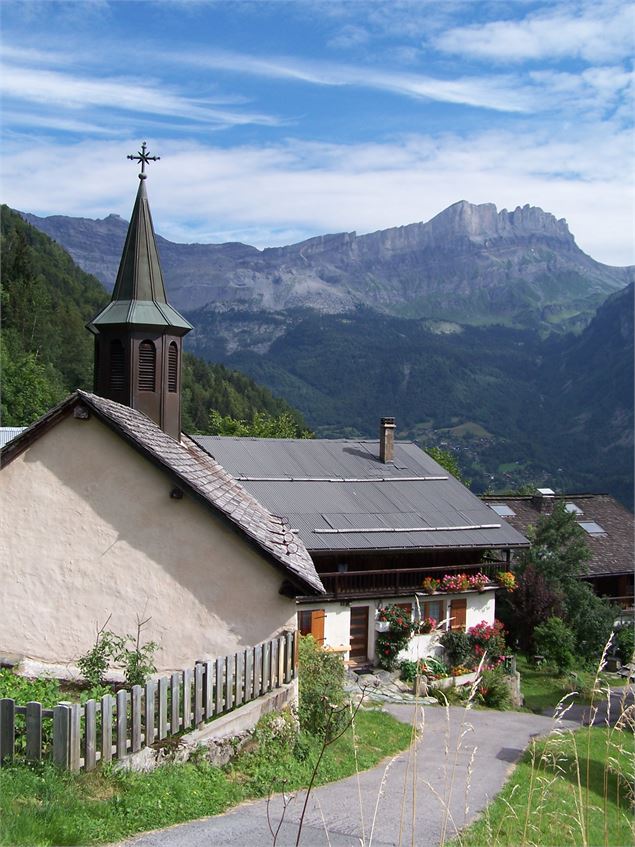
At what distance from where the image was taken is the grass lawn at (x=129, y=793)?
729 cm

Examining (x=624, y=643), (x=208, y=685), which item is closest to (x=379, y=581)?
(x=624, y=643)

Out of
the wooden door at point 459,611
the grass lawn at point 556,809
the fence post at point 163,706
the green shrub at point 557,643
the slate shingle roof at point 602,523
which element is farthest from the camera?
the slate shingle roof at point 602,523

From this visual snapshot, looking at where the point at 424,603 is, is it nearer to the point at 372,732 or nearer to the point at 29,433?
the point at 372,732

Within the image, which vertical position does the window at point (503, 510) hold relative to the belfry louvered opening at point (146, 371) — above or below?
below

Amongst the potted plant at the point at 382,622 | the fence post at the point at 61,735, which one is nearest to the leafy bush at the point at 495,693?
the potted plant at the point at 382,622

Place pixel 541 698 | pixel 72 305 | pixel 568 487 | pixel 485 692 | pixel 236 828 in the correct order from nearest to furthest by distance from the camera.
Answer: pixel 236 828
pixel 485 692
pixel 541 698
pixel 72 305
pixel 568 487

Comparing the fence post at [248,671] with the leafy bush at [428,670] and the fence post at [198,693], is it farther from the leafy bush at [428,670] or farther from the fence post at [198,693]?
the leafy bush at [428,670]

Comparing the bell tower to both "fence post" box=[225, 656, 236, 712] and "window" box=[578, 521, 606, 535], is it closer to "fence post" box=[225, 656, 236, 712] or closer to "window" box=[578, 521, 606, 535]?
"fence post" box=[225, 656, 236, 712]

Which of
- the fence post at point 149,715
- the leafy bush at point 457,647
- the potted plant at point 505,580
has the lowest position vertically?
the leafy bush at point 457,647

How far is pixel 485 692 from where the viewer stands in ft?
81.8

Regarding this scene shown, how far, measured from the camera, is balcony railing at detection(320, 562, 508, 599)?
89.6 ft

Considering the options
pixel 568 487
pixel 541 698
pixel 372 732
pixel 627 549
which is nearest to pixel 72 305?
pixel 627 549

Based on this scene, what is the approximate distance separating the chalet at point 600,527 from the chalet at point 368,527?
7.74 meters

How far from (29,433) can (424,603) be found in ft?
63.4
